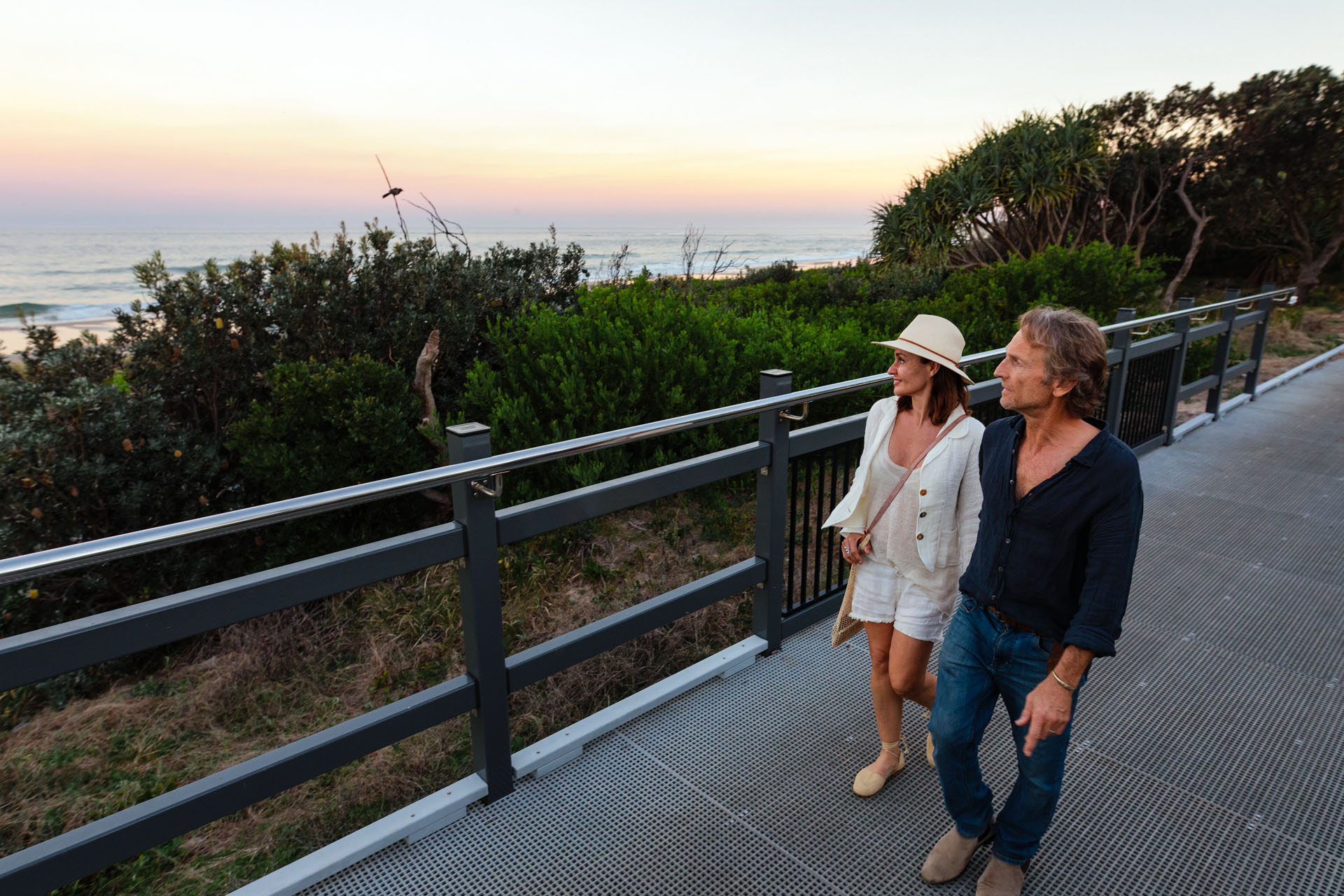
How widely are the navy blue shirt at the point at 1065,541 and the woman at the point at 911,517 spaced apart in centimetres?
24

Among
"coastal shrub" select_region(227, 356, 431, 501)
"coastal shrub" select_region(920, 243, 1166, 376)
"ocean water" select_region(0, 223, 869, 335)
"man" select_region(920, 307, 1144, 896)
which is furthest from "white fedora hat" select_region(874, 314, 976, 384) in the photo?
"coastal shrub" select_region(920, 243, 1166, 376)

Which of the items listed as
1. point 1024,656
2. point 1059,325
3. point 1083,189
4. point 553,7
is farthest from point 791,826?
point 1083,189

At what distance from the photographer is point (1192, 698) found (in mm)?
2871

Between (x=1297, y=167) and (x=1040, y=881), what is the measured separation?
81.8ft

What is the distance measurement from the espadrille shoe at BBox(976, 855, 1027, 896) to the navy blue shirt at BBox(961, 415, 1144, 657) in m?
0.66

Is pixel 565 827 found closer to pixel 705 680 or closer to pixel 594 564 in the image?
pixel 705 680

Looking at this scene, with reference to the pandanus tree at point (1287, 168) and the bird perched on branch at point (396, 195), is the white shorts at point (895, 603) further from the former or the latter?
the pandanus tree at point (1287, 168)

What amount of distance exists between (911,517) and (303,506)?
5.07ft

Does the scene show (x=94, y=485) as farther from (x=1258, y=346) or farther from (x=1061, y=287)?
(x=1258, y=346)

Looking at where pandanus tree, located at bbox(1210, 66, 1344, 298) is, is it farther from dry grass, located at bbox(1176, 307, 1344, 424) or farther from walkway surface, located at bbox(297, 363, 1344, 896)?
walkway surface, located at bbox(297, 363, 1344, 896)

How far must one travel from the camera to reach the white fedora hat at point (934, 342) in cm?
208

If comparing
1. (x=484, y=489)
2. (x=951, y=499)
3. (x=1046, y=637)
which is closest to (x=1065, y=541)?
(x=1046, y=637)

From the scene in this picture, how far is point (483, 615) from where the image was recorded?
2170mm

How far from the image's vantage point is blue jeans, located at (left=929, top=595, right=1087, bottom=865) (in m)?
1.76
